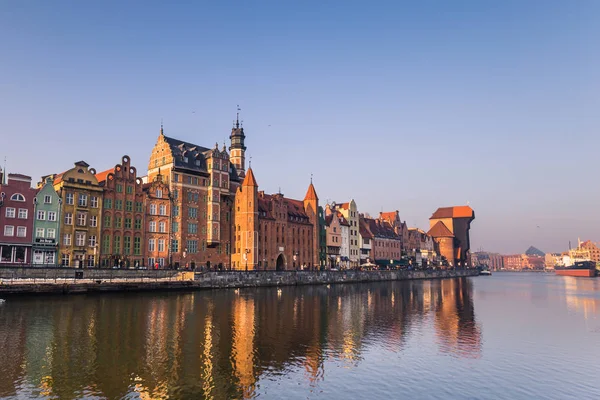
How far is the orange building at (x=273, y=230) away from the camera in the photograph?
10850cm

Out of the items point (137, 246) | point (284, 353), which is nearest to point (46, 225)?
point (137, 246)

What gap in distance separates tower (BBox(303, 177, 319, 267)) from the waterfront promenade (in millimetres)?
15695

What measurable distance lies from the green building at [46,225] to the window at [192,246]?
27577 millimetres

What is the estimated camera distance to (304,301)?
69875 mm

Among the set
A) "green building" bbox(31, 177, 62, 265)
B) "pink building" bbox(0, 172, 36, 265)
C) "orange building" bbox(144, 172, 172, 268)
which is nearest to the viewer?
"pink building" bbox(0, 172, 36, 265)

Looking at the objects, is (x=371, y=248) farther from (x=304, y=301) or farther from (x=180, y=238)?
(x=304, y=301)

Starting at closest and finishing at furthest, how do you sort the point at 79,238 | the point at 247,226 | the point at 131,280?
the point at 131,280, the point at 79,238, the point at 247,226

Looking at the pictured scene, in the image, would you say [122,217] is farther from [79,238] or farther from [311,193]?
[311,193]

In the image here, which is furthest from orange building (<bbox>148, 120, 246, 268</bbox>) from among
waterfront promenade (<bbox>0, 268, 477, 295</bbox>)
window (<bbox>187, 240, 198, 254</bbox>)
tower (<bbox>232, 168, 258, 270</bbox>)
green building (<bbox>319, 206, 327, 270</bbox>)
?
green building (<bbox>319, 206, 327, 270</bbox>)

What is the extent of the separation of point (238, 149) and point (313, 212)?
33.4 m

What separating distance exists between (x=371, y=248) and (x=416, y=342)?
12850 centimetres

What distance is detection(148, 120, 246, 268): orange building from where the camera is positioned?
99.0 m

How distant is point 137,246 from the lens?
91.5 m

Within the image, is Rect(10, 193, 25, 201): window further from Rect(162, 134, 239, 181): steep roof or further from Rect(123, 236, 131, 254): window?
Rect(162, 134, 239, 181): steep roof
